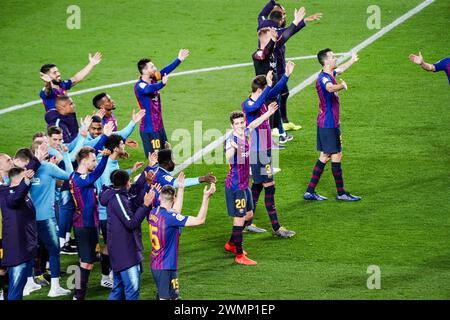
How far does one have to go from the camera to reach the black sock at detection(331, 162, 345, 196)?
627 inches

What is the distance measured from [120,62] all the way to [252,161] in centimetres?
972

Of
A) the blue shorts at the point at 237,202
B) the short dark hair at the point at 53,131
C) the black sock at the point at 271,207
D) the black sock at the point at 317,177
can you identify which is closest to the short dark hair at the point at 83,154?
the short dark hair at the point at 53,131

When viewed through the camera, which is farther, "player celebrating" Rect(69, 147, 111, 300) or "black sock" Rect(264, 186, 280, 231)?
"black sock" Rect(264, 186, 280, 231)

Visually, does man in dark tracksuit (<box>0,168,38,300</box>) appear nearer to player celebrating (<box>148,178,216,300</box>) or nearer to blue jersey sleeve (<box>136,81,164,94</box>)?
player celebrating (<box>148,178,216,300</box>)

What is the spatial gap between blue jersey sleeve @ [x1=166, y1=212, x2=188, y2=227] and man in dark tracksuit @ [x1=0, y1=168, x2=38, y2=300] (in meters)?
1.74

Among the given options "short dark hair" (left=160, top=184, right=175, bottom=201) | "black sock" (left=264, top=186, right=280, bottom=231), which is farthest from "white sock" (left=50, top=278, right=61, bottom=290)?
"black sock" (left=264, top=186, right=280, bottom=231)

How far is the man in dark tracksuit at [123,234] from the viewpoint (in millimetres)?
11656

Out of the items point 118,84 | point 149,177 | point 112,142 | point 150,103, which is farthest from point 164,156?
point 118,84

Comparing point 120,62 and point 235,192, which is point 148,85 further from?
point 120,62

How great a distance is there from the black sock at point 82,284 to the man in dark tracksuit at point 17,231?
0.69 meters

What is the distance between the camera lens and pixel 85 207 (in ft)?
41.0

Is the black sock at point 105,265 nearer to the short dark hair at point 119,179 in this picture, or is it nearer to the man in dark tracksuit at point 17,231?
the man in dark tracksuit at point 17,231

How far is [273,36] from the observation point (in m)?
17.2
